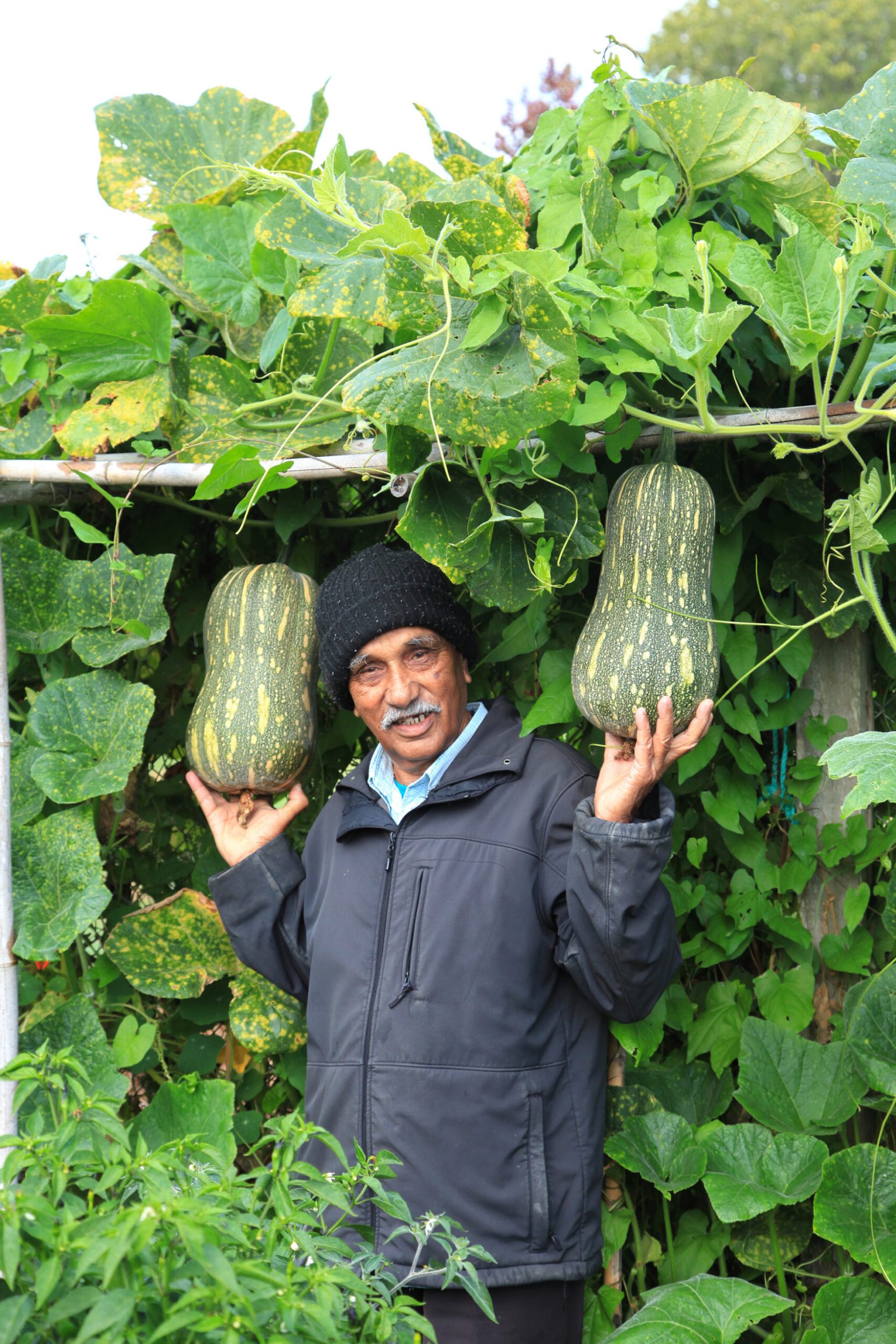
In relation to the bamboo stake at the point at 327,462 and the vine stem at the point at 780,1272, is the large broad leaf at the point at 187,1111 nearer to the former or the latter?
the vine stem at the point at 780,1272

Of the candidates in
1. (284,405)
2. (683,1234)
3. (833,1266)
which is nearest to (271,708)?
(284,405)

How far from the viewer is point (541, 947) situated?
1.77 meters

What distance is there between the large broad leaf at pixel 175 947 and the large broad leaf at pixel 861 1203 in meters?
1.12

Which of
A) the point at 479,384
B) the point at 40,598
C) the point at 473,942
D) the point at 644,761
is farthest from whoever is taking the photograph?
the point at 40,598

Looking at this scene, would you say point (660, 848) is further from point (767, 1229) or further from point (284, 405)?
point (284, 405)

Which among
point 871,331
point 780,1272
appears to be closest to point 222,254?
point 871,331

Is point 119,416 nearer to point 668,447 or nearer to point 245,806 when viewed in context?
point 245,806

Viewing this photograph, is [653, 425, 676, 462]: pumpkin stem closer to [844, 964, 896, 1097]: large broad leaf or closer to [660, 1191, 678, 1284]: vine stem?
[844, 964, 896, 1097]: large broad leaf

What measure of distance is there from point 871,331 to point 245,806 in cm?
129

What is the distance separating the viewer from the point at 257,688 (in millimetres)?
2027

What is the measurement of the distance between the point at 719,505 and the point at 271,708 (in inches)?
33.3

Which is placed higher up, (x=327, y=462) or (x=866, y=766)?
(x=327, y=462)

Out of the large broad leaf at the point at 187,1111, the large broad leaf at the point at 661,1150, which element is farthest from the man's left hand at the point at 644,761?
the large broad leaf at the point at 187,1111

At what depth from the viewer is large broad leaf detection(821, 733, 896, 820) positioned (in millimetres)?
1188
